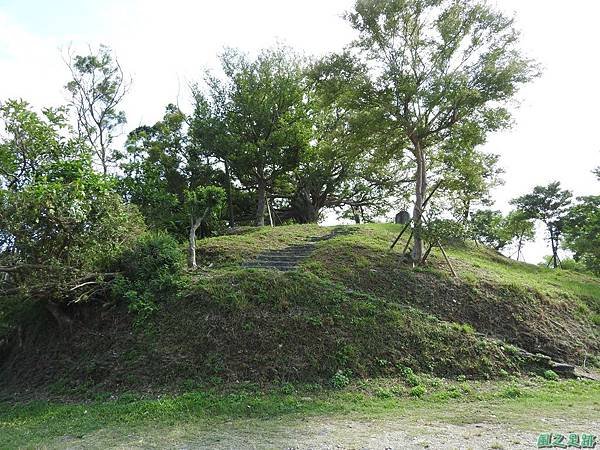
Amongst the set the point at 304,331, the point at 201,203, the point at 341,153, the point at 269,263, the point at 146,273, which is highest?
the point at 341,153

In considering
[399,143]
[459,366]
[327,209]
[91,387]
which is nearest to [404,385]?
[459,366]

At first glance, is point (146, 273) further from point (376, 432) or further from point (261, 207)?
point (261, 207)

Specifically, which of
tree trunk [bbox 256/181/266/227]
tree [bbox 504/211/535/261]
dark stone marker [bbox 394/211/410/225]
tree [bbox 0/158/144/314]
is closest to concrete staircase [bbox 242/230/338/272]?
tree [bbox 0/158/144/314]

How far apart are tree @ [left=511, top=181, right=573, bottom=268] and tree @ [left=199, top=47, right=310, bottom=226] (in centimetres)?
1411

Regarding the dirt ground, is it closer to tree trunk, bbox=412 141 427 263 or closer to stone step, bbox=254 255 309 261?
tree trunk, bbox=412 141 427 263

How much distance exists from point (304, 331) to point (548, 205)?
23096mm

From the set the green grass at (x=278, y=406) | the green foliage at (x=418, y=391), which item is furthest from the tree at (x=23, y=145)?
the green foliage at (x=418, y=391)

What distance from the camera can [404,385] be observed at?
26.9ft

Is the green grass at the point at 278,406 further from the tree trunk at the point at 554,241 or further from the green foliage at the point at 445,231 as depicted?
the tree trunk at the point at 554,241

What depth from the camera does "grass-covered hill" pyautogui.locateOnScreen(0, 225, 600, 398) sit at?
8564mm

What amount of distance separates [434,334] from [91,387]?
6.95 meters

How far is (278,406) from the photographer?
720 centimetres

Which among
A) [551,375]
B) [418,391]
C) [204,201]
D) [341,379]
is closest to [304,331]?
[341,379]

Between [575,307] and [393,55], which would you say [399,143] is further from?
[575,307]
